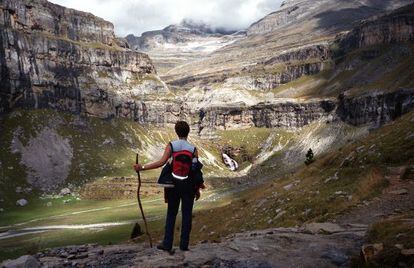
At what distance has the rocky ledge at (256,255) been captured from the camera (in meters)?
16.3

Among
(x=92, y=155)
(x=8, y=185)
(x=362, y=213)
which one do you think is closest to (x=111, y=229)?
(x=362, y=213)

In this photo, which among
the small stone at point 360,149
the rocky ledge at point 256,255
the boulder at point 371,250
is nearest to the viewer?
the boulder at point 371,250

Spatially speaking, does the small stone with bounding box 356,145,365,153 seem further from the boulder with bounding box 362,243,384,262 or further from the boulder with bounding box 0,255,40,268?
the boulder with bounding box 0,255,40,268

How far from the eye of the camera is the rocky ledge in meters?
16.3

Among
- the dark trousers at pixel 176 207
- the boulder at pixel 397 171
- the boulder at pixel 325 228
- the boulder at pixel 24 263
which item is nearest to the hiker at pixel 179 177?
the dark trousers at pixel 176 207

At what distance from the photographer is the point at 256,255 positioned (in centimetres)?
1731

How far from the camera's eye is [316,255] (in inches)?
673

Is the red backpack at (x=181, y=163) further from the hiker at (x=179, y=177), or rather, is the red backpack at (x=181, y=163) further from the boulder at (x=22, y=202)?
the boulder at (x=22, y=202)

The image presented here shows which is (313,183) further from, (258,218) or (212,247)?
(212,247)

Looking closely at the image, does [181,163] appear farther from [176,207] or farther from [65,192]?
[65,192]

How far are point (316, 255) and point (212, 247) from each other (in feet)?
15.3

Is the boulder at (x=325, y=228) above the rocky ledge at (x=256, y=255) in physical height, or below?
below

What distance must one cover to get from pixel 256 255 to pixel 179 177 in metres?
4.17

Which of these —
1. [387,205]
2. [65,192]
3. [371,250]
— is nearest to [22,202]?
[65,192]
